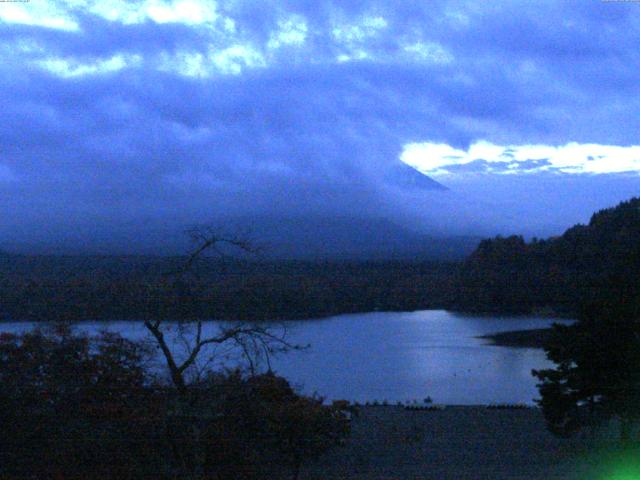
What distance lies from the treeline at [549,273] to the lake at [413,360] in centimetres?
24

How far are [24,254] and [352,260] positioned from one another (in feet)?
10.8

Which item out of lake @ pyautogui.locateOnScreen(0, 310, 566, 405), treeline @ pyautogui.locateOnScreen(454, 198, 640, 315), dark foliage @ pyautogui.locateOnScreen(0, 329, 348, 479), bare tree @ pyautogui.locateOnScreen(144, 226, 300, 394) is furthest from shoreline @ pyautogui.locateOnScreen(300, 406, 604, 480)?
treeline @ pyautogui.locateOnScreen(454, 198, 640, 315)

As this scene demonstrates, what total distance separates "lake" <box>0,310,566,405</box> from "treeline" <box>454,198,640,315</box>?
239 mm

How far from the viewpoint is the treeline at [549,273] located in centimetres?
692

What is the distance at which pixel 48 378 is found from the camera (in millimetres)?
4168

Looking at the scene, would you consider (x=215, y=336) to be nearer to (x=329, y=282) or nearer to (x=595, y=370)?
(x=329, y=282)

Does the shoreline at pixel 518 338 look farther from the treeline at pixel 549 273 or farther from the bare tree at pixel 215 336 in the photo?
the bare tree at pixel 215 336

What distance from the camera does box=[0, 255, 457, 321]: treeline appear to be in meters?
4.22

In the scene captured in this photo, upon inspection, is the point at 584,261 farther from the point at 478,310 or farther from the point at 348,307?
Answer: the point at 348,307

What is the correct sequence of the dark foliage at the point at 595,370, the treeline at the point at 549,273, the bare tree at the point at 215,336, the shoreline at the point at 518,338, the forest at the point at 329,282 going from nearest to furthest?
the bare tree at the point at 215,336 → the forest at the point at 329,282 → the dark foliage at the point at 595,370 → the treeline at the point at 549,273 → the shoreline at the point at 518,338

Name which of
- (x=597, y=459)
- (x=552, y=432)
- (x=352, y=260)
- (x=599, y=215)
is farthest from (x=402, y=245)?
(x=597, y=459)

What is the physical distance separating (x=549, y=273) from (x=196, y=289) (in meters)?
4.44

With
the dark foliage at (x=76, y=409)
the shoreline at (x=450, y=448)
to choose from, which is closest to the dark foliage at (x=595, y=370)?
the shoreline at (x=450, y=448)

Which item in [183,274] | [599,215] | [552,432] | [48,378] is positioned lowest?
[552,432]
